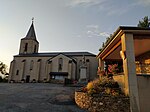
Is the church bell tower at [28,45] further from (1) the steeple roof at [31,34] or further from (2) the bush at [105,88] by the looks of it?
(2) the bush at [105,88]

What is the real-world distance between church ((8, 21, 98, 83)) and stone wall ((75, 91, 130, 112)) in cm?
2905

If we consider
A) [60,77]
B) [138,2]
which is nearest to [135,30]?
[138,2]

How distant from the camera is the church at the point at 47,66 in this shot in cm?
3875

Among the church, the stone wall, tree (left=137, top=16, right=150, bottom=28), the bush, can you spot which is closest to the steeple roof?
the church

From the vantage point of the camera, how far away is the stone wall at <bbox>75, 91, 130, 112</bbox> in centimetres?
705

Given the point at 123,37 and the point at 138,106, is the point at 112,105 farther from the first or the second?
the point at 123,37

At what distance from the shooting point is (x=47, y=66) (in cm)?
3978

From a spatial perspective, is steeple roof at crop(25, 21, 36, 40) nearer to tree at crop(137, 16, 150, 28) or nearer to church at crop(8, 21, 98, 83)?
church at crop(8, 21, 98, 83)

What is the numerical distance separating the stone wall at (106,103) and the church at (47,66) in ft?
95.3

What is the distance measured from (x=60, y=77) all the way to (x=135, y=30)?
3201 cm

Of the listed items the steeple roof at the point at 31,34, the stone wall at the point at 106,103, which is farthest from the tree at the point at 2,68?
the stone wall at the point at 106,103

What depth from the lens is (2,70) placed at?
57.1 meters

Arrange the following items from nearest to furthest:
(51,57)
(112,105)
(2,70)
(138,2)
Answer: (112,105), (138,2), (51,57), (2,70)

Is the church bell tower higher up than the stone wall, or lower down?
higher up
